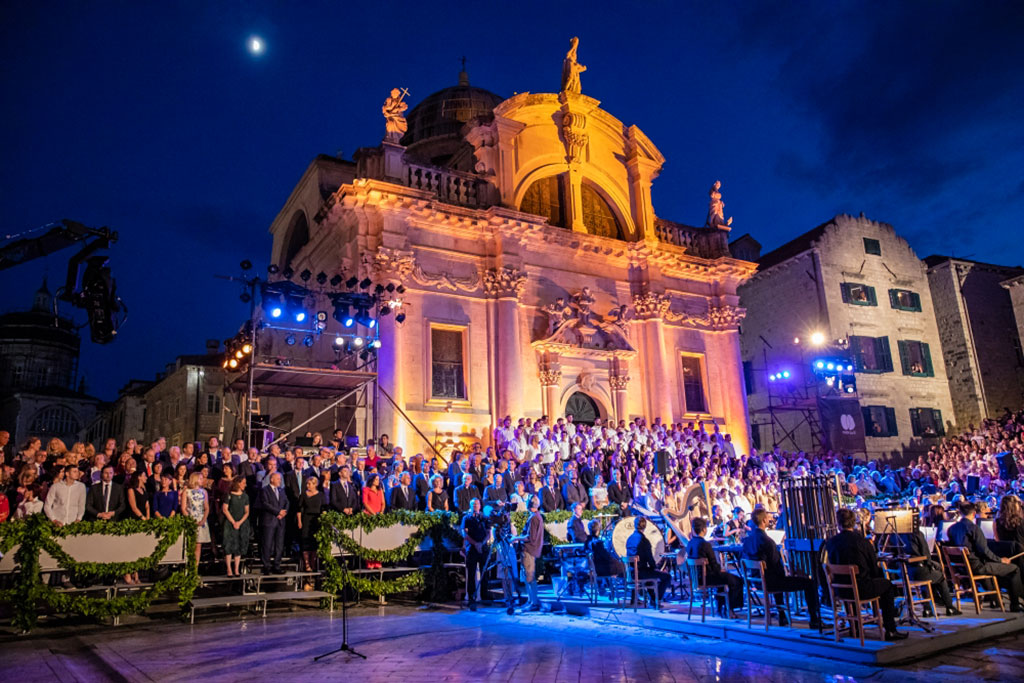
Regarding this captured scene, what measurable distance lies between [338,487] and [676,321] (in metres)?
15.2

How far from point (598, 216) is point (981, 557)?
1647cm

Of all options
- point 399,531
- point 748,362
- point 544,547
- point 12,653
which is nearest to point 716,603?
point 544,547

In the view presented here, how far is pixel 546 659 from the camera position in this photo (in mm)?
6777

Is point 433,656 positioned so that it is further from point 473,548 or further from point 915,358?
point 915,358

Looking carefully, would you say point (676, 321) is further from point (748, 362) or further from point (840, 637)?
point (840, 637)

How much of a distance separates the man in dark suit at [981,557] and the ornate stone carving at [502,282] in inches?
512

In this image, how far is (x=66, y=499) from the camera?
9633 mm

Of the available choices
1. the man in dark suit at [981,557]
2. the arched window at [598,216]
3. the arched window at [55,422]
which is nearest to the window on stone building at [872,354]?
the arched window at [598,216]

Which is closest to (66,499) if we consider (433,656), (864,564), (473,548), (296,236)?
(473,548)

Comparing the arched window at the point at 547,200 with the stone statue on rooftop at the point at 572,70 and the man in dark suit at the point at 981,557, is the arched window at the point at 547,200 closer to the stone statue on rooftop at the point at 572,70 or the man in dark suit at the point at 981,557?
the stone statue on rooftop at the point at 572,70

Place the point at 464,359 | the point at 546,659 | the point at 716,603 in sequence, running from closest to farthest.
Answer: the point at 546,659 → the point at 716,603 → the point at 464,359

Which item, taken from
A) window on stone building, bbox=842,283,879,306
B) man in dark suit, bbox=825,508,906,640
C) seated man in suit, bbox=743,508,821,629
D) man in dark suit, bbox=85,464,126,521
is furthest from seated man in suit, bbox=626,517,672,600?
window on stone building, bbox=842,283,879,306

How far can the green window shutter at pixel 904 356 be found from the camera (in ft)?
97.3

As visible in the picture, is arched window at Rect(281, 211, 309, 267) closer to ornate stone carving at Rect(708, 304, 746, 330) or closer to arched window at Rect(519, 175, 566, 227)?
arched window at Rect(519, 175, 566, 227)
